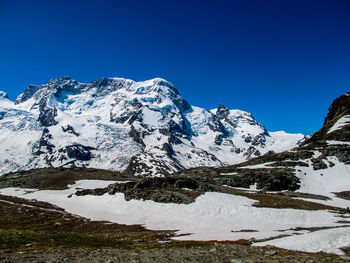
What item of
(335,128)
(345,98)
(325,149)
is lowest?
(325,149)

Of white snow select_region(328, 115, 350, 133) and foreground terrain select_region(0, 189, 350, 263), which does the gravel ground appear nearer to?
foreground terrain select_region(0, 189, 350, 263)

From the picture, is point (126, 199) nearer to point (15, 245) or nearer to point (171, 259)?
point (15, 245)

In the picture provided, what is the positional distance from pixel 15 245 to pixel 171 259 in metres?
15.2

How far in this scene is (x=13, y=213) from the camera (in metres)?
67.6

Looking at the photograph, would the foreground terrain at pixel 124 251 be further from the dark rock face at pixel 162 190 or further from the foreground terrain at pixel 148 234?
the dark rock face at pixel 162 190

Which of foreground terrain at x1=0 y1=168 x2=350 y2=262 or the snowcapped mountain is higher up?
the snowcapped mountain

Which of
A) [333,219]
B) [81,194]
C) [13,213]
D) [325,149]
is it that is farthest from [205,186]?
[325,149]

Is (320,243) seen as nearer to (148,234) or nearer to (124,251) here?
(124,251)

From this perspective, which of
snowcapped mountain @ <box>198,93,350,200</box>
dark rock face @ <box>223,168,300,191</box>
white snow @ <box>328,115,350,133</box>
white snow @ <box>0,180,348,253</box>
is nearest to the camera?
white snow @ <box>0,180,348,253</box>

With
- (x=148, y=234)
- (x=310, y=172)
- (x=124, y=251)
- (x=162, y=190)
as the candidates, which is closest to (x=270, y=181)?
(x=310, y=172)

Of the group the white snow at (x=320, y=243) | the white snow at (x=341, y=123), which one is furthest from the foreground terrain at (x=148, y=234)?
the white snow at (x=341, y=123)

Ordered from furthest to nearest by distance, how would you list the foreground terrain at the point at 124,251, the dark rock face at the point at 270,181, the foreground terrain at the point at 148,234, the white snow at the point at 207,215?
the dark rock face at the point at 270,181 → the white snow at the point at 207,215 → the foreground terrain at the point at 148,234 → the foreground terrain at the point at 124,251

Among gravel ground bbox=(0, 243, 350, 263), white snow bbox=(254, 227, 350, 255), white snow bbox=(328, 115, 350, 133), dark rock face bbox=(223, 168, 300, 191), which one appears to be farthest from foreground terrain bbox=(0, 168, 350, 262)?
white snow bbox=(328, 115, 350, 133)

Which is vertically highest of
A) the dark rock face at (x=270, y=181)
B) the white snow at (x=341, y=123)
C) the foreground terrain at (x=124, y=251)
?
the white snow at (x=341, y=123)
